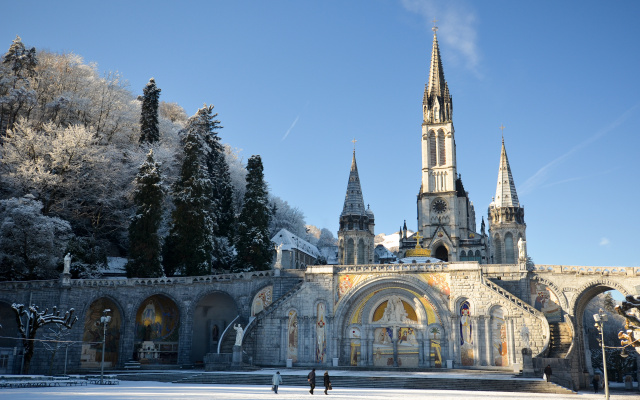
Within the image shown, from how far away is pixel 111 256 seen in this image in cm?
4856

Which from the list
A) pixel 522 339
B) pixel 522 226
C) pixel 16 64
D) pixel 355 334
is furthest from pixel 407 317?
pixel 16 64

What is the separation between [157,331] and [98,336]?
383 cm

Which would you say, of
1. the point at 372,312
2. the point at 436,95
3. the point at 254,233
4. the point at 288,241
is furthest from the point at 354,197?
the point at 372,312

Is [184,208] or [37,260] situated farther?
[184,208]

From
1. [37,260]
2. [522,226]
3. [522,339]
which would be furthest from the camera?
[522,226]

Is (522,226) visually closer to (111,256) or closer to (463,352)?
(463,352)

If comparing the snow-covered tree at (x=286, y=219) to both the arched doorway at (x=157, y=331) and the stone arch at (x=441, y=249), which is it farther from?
the arched doorway at (x=157, y=331)

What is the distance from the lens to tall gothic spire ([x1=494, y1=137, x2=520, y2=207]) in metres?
55.4

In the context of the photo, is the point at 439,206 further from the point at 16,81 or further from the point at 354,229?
the point at 16,81

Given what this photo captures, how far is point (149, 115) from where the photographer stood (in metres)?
54.4

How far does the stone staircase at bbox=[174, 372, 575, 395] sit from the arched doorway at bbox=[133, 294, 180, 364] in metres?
10.0

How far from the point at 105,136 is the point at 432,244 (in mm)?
35047

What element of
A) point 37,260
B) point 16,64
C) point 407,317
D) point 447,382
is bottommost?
point 447,382

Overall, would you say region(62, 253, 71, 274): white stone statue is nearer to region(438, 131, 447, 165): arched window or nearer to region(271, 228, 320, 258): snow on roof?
region(271, 228, 320, 258): snow on roof
